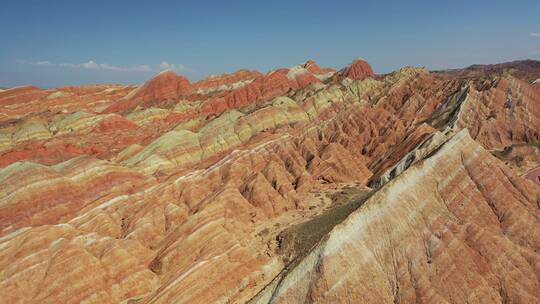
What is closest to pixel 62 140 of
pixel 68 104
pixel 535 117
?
pixel 68 104

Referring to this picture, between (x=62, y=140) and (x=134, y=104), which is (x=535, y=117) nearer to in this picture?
(x=62, y=140)

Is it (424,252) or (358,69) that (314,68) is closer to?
(358,69)

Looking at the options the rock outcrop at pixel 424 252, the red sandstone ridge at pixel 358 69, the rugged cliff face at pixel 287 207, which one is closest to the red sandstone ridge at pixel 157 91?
the rugged cliff face at pixel 287 207

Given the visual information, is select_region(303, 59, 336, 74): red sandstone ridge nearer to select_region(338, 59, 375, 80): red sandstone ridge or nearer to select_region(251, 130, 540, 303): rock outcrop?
select_region(338, 59, 375, 80): red sandstone ridge

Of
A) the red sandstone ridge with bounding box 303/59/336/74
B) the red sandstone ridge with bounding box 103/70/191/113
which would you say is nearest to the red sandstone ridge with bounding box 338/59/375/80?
the red sandstone ridge with bounding box 303/59/336/74

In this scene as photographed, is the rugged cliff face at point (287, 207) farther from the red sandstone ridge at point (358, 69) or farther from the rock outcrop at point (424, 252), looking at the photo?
the red sandstone ridge at point (358, 69)

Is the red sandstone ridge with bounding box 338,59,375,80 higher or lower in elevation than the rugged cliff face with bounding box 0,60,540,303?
higher
